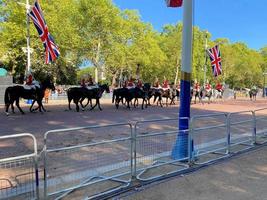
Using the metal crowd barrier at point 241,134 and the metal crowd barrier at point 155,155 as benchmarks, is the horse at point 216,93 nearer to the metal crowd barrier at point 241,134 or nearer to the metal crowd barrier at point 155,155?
the metal crowd barrier at point 241,134

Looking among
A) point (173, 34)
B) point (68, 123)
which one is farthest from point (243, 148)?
point (173, 34)

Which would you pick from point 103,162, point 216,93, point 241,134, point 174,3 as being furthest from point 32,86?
point 216,93

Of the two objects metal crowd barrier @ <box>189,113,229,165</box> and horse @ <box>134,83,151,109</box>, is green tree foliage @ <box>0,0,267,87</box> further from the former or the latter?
metal crowd barrier @ <box>189,113,229,165</box>

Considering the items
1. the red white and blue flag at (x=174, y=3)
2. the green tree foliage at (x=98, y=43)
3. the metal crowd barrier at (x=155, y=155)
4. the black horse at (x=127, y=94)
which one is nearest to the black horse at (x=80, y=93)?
the black horse at (x=127, y=94)

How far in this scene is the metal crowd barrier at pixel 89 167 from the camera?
6.76m

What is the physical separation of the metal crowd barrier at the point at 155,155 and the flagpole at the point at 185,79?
0.10 metres

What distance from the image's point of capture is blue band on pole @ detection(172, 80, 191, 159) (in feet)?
29.9

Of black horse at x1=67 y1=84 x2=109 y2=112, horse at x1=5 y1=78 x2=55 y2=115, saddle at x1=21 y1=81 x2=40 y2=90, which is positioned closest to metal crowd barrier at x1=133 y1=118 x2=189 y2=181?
horse at x1=5 y1=78 x2=55 y2=115

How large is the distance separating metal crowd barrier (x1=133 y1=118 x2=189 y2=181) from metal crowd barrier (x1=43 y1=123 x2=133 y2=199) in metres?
0.27

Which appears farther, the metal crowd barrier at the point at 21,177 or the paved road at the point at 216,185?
the paved road at the point at 216,185

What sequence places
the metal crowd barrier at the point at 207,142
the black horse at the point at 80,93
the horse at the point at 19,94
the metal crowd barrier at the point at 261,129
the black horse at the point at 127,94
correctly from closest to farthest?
the metal crowd barrier at the point at 207,142
the metal crowd barrier at the point at 261,129
the horse at the point at 19,94
the black horse at the point at 80,93
the black horse at the point at 127,94

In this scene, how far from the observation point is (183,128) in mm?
9492

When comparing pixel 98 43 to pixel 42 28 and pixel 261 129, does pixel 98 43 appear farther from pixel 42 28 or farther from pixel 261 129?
pixel 261 129

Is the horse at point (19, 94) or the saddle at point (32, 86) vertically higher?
the saddle at point (32, 86)
